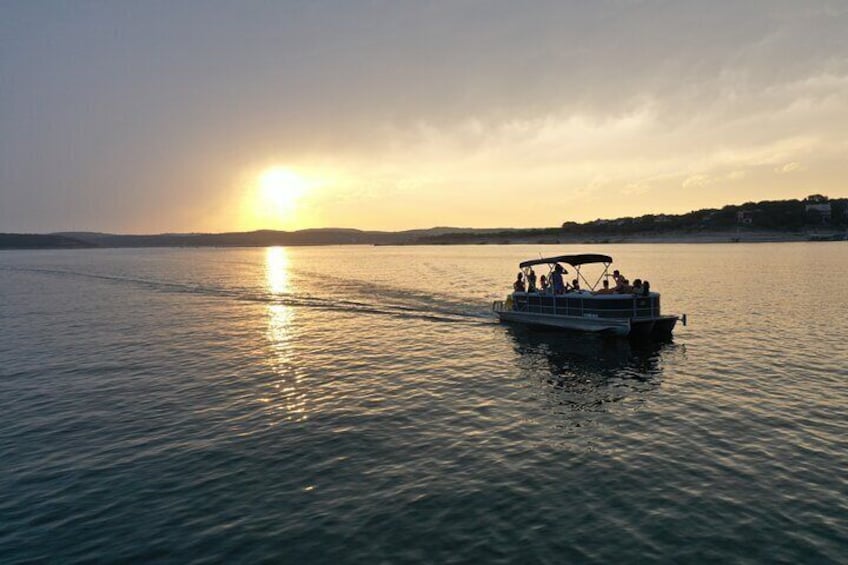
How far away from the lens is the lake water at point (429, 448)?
1041 cm

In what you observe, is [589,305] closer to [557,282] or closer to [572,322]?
Result: [572,322]

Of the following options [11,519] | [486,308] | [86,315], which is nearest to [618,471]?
[11,519]

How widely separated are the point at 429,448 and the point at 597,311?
A: 20.1 meters

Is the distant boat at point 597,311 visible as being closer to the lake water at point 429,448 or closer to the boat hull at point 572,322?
the boat hull at point 572,322

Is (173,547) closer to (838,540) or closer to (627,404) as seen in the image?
(838,540)

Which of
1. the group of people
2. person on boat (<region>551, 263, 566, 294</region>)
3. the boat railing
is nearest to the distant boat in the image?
the boat railing

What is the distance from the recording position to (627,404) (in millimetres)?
18922

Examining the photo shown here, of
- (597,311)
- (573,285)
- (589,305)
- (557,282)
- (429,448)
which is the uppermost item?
(557,282)

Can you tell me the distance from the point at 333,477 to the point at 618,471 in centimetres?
777

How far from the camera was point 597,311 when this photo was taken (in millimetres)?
31406

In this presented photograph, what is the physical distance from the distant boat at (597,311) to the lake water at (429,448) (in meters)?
1.20

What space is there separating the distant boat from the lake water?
120cm

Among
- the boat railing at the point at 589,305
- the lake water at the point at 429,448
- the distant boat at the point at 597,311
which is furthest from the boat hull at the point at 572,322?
the lake water at the point at 429,448

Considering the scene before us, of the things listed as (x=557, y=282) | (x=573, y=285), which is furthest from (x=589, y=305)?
(x=573, y=285)
